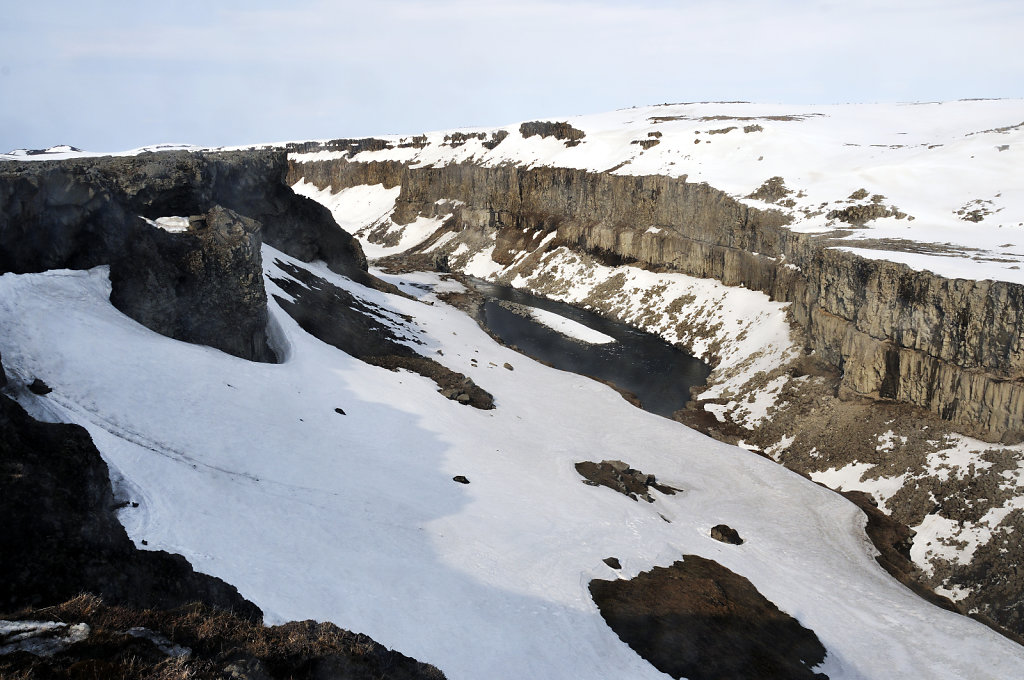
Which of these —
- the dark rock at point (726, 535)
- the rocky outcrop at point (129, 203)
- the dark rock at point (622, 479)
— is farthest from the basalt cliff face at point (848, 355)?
the rocky outcrop at point (129, 203)

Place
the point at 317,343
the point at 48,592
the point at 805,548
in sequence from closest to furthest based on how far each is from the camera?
the point at 48,592 < the point at 805,548 < the point at 317,343

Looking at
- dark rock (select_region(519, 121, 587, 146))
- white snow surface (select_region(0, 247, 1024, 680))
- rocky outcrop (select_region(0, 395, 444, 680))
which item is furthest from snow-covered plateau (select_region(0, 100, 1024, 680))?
dark rock (select_region(519, 121, 587, 146))

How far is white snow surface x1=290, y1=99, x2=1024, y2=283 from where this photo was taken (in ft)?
146

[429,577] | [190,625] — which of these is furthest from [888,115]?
[190,625]

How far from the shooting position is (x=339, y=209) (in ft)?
466

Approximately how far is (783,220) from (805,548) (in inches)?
1473

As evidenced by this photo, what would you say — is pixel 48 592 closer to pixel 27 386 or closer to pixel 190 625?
pixel 190 625

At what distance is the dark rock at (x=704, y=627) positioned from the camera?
1866 cm

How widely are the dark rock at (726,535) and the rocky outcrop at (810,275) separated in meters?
15.0

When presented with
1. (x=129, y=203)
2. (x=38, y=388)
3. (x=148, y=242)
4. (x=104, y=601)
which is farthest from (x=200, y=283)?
(x=104, y=601)

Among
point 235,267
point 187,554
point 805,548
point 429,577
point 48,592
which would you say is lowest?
point 805,548

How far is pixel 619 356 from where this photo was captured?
195 feet

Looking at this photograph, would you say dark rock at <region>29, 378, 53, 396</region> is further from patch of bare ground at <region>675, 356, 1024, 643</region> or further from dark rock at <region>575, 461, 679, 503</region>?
patch of bare ground at <region>675, 356, 1024, 643</region>

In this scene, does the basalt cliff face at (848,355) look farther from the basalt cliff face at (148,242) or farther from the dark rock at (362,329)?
the basalt cliff face at (148,242)
